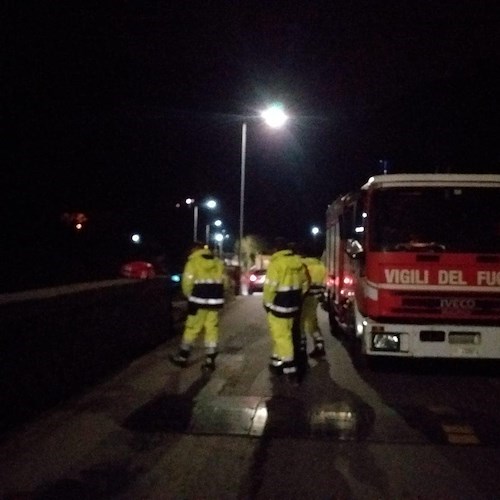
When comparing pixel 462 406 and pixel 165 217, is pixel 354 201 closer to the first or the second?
pixel 462 406

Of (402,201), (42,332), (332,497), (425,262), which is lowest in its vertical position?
(332,497)

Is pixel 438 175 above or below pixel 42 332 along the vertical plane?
above

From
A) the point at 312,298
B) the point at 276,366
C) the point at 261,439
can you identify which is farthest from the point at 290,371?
the point at 261,439

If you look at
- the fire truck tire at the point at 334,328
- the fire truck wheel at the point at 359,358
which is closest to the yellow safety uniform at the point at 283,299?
the fire truck wheel at the point at 359,358

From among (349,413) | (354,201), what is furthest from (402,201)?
(349,413)

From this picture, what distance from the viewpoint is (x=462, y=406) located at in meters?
10.5

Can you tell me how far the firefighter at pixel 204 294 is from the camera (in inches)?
498

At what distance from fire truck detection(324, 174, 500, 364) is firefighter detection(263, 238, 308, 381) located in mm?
1004

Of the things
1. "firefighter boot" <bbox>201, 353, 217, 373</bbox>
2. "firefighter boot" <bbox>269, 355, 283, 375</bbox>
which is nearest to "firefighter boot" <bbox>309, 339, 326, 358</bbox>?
"firefighter boot" <bbox>269, 355, 283, 375</bbox>

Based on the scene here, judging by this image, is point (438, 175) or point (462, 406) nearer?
point (462, 406)

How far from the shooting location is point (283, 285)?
12.0 metres

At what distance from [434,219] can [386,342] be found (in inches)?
68.6

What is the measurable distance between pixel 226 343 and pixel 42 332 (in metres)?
7.15

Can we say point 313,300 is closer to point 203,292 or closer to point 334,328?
point 203,292
